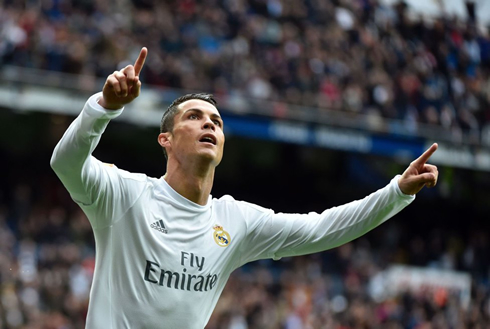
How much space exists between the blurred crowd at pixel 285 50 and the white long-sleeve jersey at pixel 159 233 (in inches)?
423

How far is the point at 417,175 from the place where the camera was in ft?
14.4

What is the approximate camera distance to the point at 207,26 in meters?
17.4

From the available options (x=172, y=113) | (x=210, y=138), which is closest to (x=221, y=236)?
(x=210, y=138)

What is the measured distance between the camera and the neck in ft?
14.4

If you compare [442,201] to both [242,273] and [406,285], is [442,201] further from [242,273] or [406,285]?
[242,273]

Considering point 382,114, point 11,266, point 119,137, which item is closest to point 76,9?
point 119,137

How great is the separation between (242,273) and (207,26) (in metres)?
5.13

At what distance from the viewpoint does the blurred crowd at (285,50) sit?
15.1m

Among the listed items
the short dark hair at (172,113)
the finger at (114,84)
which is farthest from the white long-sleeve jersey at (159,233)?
the short dark hair at (172,113)

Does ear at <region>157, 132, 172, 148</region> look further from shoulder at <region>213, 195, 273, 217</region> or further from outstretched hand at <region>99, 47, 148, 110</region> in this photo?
outstretched hand at <region>99, 47, 148, 110</region>

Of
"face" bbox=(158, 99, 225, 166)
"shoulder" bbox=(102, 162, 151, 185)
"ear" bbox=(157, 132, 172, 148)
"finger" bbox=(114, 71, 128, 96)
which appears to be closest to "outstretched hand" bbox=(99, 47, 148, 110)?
"finger" bbox=(114, 71, 128, 96)

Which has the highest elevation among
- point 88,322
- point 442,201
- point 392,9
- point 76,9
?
point 392,9

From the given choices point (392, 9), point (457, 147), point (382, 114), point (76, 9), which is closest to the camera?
point (76, 9)

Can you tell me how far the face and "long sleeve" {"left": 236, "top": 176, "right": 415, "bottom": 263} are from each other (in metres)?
0.47
